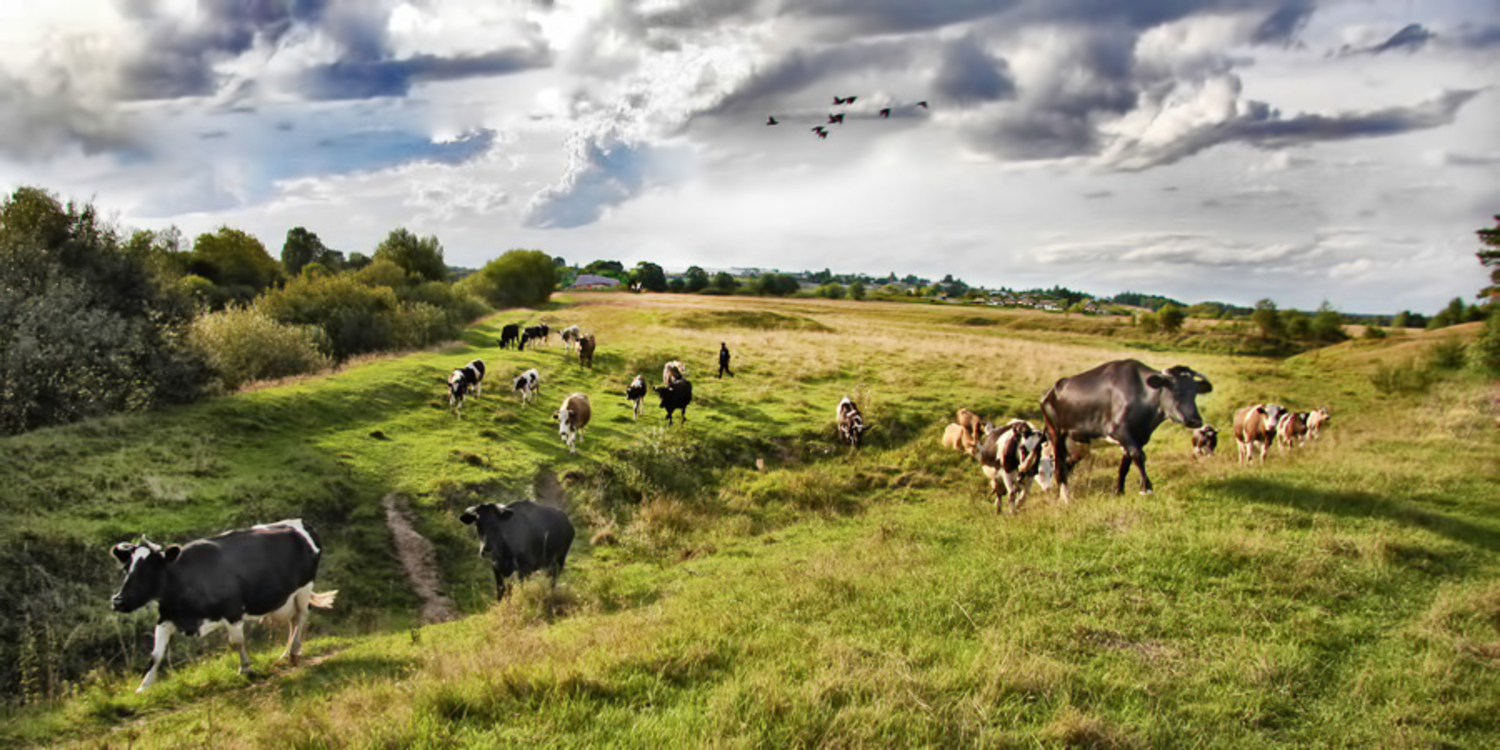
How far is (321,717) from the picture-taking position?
5.64m

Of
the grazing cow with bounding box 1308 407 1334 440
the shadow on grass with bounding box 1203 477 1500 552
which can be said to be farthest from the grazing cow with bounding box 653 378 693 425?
the grazing cow with bounding box 1308 407 1334 440

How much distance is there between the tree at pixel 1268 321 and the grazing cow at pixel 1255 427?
6337 centimetres

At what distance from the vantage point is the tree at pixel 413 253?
82.8 m

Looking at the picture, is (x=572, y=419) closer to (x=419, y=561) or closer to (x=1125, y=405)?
(x=419, y=561)

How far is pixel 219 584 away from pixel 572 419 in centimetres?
1373

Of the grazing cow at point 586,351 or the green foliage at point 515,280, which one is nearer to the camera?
the grazing cow at point 586,351

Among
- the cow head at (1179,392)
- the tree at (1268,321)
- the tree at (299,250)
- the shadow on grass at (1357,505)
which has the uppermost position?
the tree at (299,250)

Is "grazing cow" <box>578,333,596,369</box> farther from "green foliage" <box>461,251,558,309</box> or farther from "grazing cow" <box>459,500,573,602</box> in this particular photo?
"green foliage" <box>461,251,558,309</box>

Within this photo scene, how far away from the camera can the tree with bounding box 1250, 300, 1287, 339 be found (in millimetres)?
73500

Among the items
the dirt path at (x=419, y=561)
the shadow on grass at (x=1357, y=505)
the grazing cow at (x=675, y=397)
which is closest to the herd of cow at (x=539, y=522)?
the dirt path at (x=419, y=561)

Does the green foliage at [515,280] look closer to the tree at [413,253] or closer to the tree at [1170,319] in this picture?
the tree at [413,253]

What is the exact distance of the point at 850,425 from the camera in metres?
24.4

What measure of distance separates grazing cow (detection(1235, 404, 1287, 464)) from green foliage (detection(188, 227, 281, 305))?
78570 mm

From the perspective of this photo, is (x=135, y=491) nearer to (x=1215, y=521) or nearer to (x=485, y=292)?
(x=1215, y=521)
